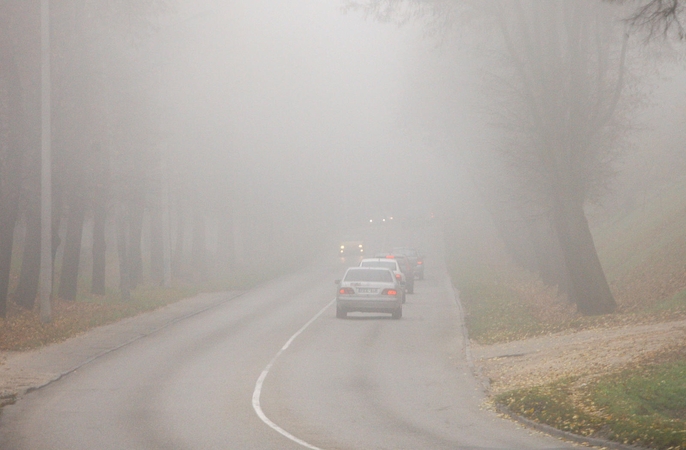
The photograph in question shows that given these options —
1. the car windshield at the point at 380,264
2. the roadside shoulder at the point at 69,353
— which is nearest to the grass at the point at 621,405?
the roadside shoulder at the point at 69,353

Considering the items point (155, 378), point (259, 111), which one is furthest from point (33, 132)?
point (259, 111)

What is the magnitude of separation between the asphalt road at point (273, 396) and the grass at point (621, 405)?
48 centimetres

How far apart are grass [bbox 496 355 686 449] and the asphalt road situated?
48 centimetres

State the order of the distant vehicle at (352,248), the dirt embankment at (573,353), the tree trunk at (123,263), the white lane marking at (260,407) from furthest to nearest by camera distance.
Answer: the distant vehicle at (352,248) < the tree trunk at (123,263) < the dirt embankment at (573,353) < the white lane marking at (260,407)

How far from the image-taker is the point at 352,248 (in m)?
81.8

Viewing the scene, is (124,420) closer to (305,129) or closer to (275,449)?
(275,449)

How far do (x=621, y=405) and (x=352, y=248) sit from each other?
70402 millimetres

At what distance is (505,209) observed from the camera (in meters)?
46.7

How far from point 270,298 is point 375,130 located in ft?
184

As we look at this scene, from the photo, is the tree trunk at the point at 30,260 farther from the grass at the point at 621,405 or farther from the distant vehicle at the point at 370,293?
the grass at the point at 621,405

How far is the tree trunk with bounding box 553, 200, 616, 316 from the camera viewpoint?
935 inches

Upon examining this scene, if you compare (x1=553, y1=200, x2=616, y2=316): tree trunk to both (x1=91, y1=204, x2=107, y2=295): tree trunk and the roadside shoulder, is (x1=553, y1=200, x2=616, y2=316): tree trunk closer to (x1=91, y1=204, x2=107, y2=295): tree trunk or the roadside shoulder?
the roadside shoulder

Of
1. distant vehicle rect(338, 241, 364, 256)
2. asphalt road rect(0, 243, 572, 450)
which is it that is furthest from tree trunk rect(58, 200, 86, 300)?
distant vehicle rect(338, 241, 364, 256)

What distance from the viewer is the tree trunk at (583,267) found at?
77.9 feet
